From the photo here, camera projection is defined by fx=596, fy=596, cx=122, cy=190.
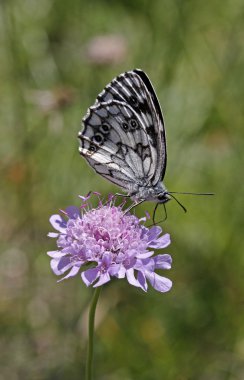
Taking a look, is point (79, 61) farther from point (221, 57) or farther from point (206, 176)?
point (206, 176)

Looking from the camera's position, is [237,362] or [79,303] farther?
[79,303]

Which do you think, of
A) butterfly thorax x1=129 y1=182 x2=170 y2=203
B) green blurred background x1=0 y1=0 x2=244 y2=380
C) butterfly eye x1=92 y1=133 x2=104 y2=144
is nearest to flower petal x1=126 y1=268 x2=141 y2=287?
butterfly thorax x1=129 y1=182 x2=170 y2=203

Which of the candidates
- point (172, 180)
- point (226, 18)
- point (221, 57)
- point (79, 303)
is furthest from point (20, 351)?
point (226, 18)

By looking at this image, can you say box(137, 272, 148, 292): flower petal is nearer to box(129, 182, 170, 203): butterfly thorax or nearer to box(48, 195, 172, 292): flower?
box(48, 195, 172, 292): flower

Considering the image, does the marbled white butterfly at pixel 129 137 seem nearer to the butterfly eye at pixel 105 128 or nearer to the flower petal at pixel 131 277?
the butterfly eye at pixel 105 128

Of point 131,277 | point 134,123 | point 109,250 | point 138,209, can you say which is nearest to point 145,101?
point 134,123

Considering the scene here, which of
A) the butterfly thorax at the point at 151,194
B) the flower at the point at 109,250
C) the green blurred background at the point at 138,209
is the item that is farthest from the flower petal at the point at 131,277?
the green blurred background at the point at 138,209

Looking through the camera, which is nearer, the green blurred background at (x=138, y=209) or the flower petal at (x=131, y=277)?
the flower petal at (x=131, y=277)
